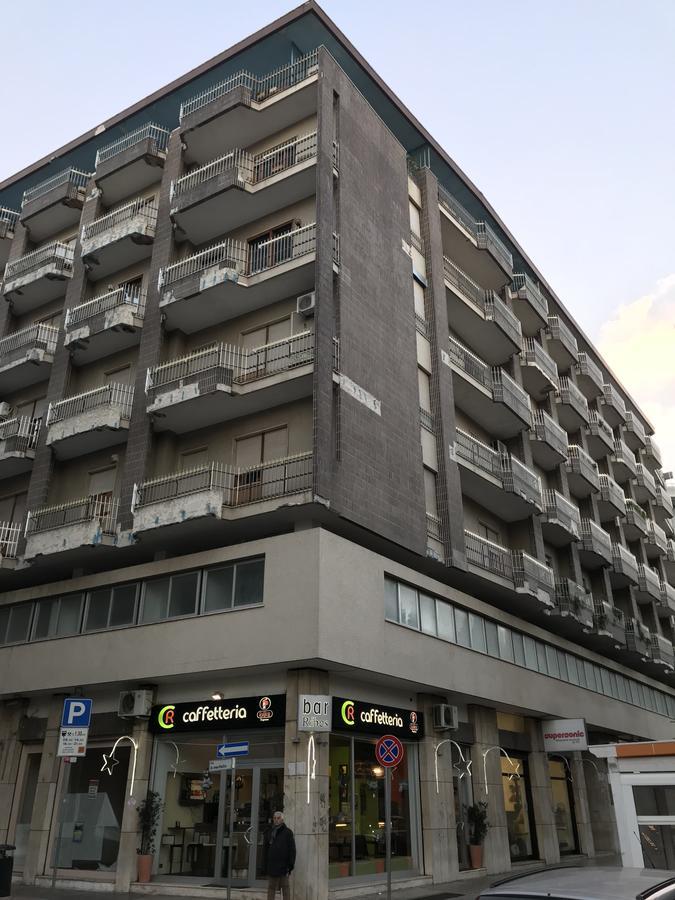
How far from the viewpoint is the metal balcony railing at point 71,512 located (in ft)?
71.4

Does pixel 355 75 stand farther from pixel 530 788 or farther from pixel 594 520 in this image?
pixel 530 788

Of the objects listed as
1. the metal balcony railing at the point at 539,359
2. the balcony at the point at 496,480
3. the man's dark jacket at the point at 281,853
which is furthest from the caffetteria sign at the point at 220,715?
the metal balcony railing at the point at 539,359

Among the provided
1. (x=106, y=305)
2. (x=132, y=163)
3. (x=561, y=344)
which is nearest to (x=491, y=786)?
(x=106, y=305)

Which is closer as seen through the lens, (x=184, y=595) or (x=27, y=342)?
(x=184, y=595)

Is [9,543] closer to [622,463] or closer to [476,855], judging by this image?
[476,855]

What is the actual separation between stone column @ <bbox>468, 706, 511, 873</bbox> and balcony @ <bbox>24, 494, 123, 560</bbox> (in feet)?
40.4

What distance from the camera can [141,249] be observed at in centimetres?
2517

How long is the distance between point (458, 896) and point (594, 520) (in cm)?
2288

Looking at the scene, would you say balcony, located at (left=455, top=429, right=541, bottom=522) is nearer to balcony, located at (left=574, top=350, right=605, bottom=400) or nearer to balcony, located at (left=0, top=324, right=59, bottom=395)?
balcony, located at (left=574, top=350, right=605, bottom=400)

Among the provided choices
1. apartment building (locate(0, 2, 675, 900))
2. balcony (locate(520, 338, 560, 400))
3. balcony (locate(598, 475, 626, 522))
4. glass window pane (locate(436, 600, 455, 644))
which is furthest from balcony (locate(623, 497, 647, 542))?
glass window pane (locate(436, 600, 455, 644))

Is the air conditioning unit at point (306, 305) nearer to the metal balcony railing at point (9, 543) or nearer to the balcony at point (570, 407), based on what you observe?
the metal balcony railing at point (9, 543)

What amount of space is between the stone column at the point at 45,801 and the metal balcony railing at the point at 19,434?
26.3 ft

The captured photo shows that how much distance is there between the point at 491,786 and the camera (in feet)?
73.7

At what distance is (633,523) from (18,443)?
3131 cm
